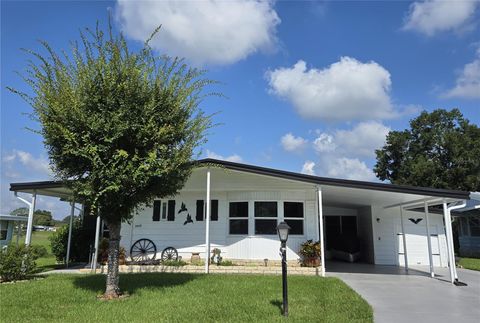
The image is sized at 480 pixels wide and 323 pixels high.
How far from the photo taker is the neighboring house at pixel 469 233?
895 inches

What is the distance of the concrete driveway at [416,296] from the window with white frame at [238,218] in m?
3.69

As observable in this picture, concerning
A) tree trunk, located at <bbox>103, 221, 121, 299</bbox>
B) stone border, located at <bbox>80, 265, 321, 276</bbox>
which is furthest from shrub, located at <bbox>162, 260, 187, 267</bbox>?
tree trunk, located at <bbox>103, 221, 121, 299</bbox>

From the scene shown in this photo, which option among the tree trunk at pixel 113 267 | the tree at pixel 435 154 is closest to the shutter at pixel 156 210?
the tree trunk at pixel 113 267

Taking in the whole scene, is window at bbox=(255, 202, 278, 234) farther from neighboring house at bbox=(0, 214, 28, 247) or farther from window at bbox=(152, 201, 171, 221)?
neighboring house at bbox=(0, 214, 28, 247)

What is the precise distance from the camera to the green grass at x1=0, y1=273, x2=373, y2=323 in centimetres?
626

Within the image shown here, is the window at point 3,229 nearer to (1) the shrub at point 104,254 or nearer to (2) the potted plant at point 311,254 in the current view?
(1) the shrub at point 104,254

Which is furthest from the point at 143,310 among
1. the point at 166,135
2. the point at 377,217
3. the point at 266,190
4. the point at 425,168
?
the point at 425,168

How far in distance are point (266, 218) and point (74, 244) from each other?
788cm

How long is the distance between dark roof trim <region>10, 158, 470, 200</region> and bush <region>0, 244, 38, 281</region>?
2.12 meters

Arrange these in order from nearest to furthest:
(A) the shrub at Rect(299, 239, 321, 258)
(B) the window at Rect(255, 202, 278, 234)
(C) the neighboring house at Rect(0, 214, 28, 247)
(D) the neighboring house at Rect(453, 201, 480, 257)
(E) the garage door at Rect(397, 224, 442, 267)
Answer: (A) the shrub at Rect(299, 239, 321, 258) < (B) the window at Rect(255, 202, 278, 234) < (E) the garage door at Rect(397, 224, 442, 267) < (C) the neighboring house at Rect(0, 214, 28, 247) < (D) the neighboring house at Rect(453, 201, 480, 257)

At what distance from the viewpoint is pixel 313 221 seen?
13789 millimetres

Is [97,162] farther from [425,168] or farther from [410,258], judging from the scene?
[425,168]

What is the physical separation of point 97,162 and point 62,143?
3.02 ft

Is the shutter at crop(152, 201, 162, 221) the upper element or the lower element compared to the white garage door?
upper
